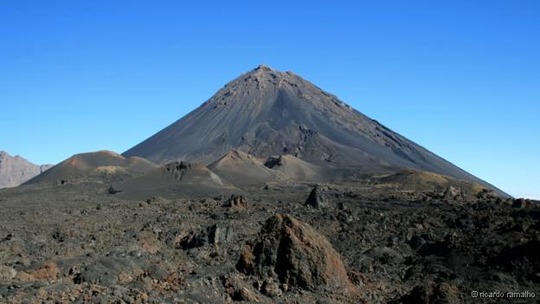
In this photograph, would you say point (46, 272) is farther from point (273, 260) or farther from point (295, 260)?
point (295, 260)

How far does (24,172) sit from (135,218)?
173m

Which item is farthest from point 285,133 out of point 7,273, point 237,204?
point 7,273

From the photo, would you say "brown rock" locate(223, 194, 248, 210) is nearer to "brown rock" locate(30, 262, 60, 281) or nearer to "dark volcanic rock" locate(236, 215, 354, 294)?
"brown rock" locate(30, 262, 60, 281)

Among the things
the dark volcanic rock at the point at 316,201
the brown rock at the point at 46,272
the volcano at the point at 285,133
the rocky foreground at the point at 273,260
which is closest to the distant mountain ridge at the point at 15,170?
the volcano at the point at 285,133

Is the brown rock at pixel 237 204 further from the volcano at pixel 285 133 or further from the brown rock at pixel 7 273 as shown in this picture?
the volcano at pixel 285 133

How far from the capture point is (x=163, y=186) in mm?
54438

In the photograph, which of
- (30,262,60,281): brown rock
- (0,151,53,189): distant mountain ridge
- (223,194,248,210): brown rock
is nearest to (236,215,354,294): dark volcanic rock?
(30,262,60,281): brown rock

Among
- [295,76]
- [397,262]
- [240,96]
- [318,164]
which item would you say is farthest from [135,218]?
[295,76]

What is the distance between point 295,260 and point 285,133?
326 feet

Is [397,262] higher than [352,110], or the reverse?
[352,110]

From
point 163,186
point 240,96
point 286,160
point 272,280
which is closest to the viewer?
point 272,280

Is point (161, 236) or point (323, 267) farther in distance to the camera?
point (161, 236)

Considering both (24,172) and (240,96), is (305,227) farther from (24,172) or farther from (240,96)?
(24,172)

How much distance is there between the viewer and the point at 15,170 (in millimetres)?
190125
